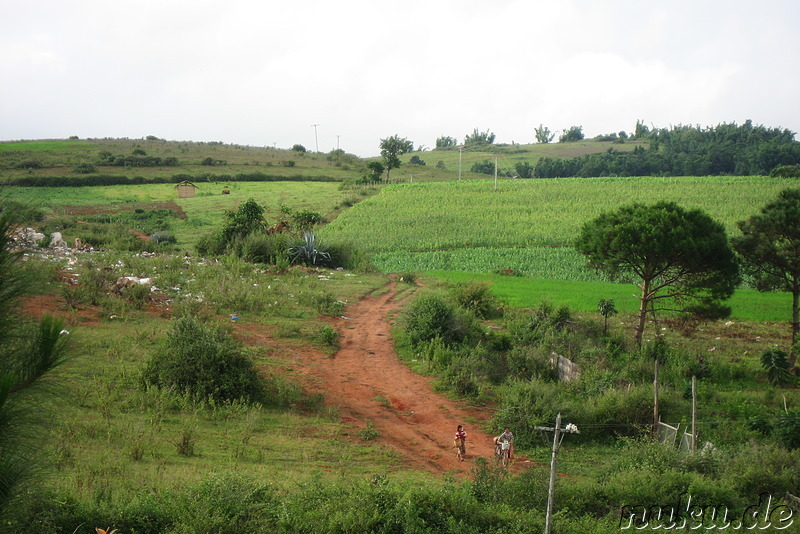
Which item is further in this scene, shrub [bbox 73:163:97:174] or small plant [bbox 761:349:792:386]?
shrub [bbox 73:163:97:174]

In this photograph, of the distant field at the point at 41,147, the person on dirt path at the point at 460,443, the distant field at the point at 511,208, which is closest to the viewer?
the person on dirt path at the point at 460,443

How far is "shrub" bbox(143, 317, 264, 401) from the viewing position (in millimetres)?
13625

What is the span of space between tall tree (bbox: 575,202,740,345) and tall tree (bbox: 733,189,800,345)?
88 cm

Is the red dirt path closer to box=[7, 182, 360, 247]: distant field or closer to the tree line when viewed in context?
box=[7, 182, 360, 247]: distant field

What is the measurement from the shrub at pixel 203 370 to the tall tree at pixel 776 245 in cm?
1489

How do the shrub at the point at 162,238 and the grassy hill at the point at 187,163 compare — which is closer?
the shrub at the point at 162,238

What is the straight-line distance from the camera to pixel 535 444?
1329 cm

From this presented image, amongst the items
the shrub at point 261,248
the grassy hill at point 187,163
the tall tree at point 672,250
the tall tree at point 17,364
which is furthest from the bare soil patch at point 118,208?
the tall tree at point 17,364

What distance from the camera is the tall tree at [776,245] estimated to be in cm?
1775

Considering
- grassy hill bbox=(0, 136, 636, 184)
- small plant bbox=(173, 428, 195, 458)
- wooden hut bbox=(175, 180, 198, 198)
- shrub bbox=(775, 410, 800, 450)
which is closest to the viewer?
small plant bbox=(173, 428, 195, 458)

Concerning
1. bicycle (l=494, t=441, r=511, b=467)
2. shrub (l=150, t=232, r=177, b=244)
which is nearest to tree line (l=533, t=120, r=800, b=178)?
shrub (l=150, t=232, r=177, b=244)

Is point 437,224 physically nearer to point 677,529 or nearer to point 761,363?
point 761,363

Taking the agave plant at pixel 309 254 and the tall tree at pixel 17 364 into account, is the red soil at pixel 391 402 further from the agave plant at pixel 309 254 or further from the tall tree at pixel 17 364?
the agave plant at pixel 309 254

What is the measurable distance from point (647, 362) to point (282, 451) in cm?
1079
